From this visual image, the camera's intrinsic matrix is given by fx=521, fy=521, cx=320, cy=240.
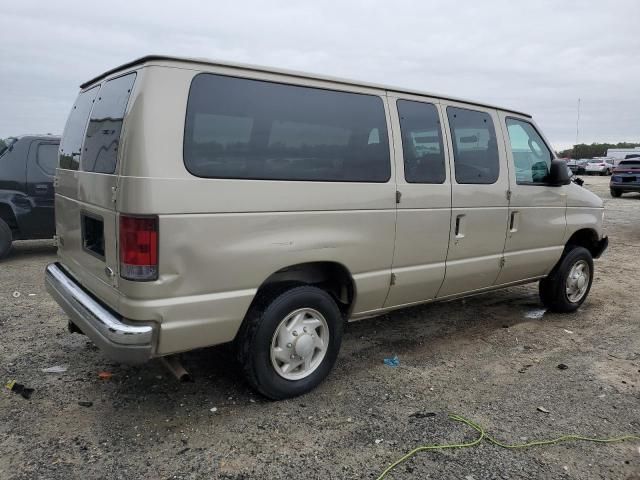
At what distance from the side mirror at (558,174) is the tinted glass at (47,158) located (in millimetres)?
6670

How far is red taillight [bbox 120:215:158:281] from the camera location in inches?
108

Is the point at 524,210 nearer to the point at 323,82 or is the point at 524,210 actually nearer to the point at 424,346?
the point at 424,346

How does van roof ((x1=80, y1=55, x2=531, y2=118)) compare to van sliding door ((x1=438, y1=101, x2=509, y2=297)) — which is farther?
van sliding door ((x1=438, y1=101, x2=509, y2=297))

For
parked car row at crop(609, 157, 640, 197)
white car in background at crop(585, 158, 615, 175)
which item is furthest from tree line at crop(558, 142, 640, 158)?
parked car row at crop(609, 157, 640, 197)

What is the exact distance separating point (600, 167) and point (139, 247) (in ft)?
141

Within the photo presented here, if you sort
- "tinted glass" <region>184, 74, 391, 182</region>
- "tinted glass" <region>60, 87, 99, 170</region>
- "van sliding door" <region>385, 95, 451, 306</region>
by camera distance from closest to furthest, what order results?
"tinted glass" <region>184, 74, 391, 182</region> → "tinted glass" <region>60, 87, 99, 170</region> → "van sliding door" <region>385, 95, 451, 306</region>

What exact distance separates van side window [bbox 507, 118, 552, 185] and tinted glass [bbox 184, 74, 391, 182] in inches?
67.9

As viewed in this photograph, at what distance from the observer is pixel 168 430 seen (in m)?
3.14

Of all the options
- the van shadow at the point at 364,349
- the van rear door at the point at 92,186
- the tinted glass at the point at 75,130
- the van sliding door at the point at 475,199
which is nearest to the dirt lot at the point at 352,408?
the van shadow at the point at 364,349

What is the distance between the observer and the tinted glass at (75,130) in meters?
3.65

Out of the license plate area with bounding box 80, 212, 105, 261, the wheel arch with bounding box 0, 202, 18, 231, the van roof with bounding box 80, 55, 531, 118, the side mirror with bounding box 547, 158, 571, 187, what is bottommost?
the wheel arch with bounding box 0, 202, 18, 231

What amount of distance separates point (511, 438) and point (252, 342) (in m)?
1.67

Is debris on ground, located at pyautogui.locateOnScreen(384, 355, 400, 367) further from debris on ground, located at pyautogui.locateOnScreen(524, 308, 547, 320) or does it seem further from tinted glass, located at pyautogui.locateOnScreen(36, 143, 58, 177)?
tinted glass, located at pyautogui.locateOnScreen(36, 143, 58, 177)

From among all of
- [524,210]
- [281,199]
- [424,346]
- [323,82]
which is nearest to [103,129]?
[281,199]
